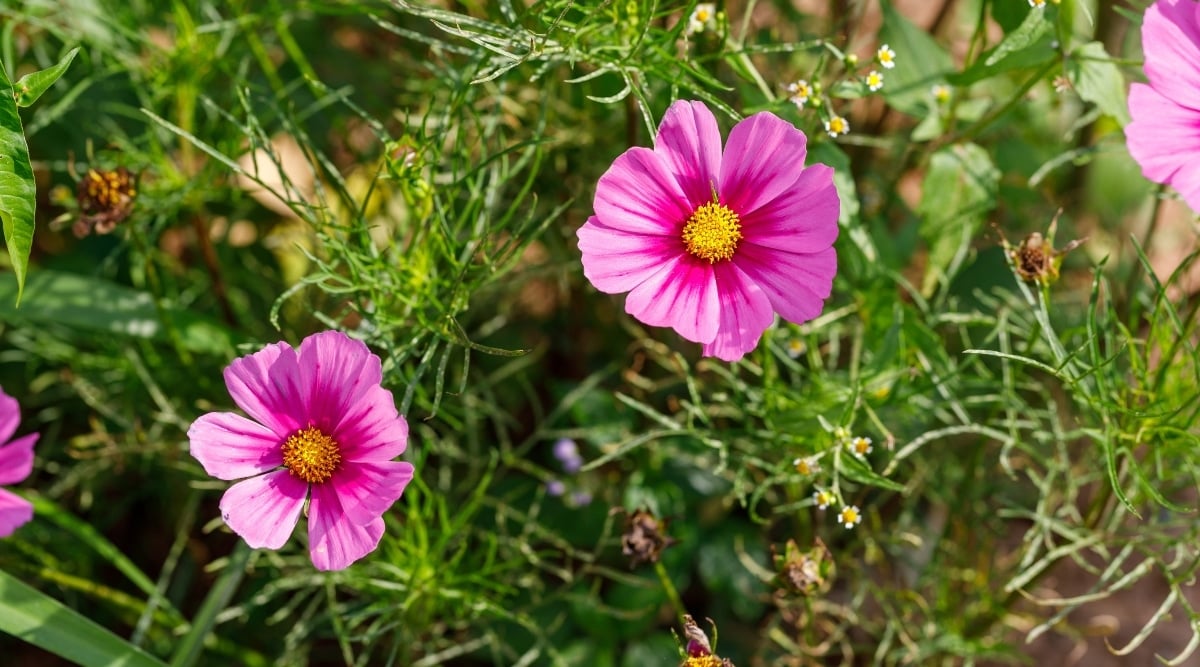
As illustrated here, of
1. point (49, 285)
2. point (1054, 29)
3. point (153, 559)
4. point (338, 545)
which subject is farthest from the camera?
point (153, 559)

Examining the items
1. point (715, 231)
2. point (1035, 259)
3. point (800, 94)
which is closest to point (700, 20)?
point (800, 94)

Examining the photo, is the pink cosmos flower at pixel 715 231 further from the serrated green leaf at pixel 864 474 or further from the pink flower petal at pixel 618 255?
the serrated green leaf at pixel 864 474

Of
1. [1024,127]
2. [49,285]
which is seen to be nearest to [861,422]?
[1024,127]

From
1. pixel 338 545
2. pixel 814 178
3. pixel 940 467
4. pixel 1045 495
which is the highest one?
pixel 814 178

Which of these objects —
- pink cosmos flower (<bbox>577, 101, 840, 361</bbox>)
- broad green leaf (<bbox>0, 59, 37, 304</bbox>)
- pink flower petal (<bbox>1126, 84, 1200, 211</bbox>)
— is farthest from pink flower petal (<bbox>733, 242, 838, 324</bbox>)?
broad green leaf (<bbox>0, 59, 37, 304</bbox>)

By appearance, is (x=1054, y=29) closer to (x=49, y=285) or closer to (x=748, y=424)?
(x=748, y=424)

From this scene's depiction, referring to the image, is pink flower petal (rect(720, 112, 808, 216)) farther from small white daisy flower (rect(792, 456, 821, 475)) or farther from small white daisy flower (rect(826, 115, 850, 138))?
small white daisy flower (rect(792, 456, 821, 475))

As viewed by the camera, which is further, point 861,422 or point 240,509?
point 861,422
